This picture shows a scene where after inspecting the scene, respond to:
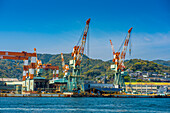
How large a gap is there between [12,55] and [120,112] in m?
95.0

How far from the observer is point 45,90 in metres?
189

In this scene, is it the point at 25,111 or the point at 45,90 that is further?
the point at 45,90

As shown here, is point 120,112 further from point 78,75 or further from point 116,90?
point 116,90

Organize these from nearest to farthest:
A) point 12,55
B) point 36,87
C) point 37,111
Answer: point 37,111 → point 12,55 → point 36,87

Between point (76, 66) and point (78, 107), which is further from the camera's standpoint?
point (76, 66)

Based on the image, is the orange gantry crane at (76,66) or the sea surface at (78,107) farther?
the orange gantry crane at (76,66)

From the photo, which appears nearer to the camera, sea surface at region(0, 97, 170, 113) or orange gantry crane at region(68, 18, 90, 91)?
sea surface at region(0, 97, 170, 113)

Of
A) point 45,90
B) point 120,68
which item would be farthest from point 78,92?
point 120,68

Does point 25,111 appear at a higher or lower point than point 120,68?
lower

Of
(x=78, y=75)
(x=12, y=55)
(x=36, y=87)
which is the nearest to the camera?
(x=12, y=55)

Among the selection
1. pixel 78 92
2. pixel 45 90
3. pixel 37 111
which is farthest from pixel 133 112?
pixel 45 90

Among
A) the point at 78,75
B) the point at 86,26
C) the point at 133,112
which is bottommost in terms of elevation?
the point at 133,112

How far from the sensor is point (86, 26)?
16425 centimetres

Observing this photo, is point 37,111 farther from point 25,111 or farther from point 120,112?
point 120,112
